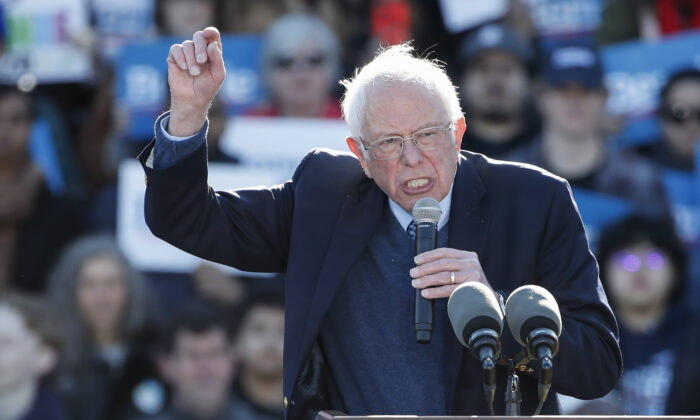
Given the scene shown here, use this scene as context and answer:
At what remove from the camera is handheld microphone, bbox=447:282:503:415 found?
110 inches

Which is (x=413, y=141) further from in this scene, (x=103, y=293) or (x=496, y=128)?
(x=496, y=128)

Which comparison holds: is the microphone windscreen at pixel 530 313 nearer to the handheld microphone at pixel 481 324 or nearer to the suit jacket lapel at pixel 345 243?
the handheld microphone at pixel 481 324

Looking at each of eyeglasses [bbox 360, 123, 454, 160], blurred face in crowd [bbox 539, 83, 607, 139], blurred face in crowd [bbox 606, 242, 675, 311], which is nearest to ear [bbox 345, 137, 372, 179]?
eyeglasses [bbox 360, 123, 454, 160]

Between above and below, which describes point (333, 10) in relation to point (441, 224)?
above

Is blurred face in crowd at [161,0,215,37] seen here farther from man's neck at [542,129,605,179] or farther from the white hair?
the white hair

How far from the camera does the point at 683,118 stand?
7.56 metres

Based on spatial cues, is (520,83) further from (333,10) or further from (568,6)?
(333,10)

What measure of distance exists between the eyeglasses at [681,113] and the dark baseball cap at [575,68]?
462 mm

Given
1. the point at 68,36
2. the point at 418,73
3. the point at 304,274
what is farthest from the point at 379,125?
the point at 68,36

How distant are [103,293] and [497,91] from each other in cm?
274

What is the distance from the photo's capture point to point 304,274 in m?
3.60

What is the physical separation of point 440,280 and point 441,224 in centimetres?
61

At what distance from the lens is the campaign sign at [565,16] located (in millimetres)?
7789

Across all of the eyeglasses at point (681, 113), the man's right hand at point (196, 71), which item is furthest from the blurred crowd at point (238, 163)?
the man's right hand at point (196, 71)
